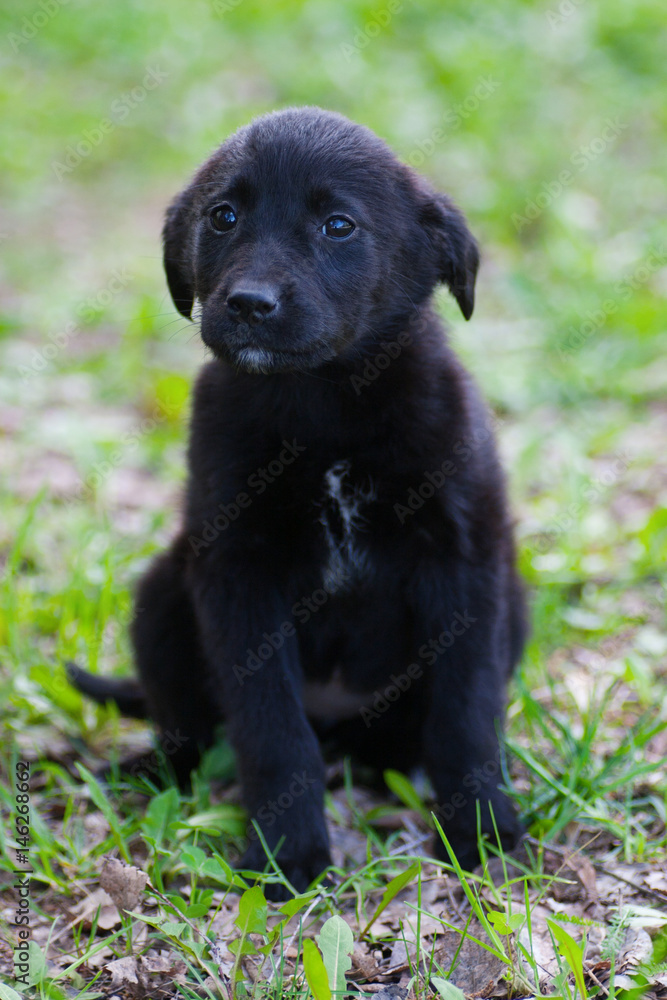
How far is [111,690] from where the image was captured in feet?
9.79

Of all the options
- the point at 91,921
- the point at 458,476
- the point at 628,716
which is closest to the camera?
the point at 91,921

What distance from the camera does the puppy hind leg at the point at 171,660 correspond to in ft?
9.25

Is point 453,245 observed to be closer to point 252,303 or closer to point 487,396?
point 252,303

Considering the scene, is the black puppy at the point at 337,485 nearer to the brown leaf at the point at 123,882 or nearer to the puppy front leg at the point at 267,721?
the puppy front leg at the point at 267,721

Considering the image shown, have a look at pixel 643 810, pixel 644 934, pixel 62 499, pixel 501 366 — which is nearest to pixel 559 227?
pixel 501 366

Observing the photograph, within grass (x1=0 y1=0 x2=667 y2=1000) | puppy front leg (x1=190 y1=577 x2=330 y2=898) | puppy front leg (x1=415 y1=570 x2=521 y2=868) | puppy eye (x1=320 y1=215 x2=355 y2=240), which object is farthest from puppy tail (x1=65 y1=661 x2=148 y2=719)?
puppy eye (x1=320 y1=215 x2=355 y2=240)

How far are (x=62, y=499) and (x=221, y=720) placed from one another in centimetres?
154

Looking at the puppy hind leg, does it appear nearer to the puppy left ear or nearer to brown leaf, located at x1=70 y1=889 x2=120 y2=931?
brown leaf, located at x1=70 y1=889 x2=120 y2=931

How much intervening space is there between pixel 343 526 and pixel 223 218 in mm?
776

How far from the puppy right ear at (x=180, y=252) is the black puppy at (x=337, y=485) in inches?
1.4

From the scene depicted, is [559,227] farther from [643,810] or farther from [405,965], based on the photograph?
[405,965]

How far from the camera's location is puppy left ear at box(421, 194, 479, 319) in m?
2.60

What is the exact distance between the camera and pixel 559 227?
600 centimetres

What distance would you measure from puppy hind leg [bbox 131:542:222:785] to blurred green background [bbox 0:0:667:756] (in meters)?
0.29
